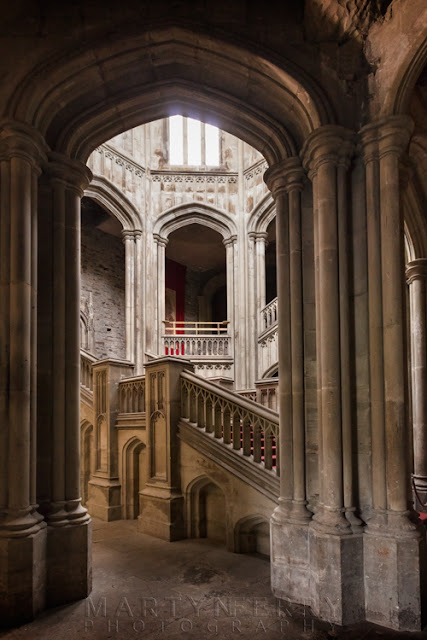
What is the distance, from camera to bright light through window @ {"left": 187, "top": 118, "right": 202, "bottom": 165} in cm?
1341

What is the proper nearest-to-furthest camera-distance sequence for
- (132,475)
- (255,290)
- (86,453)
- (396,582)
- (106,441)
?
(396,582), (132,475), (106,441), (86,453), (255,290)

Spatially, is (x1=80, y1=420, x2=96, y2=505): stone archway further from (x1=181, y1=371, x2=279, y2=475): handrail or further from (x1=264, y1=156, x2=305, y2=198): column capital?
(x1=264, y1=156, x2=305, y2=198): column capital

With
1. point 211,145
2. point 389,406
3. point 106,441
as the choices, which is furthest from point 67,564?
point 211,145

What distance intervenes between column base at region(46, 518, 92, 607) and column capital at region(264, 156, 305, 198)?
3496 millimetres

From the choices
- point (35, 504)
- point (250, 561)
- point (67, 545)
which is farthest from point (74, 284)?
point (250, 561)

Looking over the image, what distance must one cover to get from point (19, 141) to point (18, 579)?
11.2 ft

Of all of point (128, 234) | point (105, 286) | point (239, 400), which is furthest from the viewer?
point (105, 286)

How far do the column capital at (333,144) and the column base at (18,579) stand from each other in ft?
12.6

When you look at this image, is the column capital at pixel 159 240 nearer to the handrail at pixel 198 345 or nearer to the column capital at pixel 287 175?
the handrail at pixel 198 345

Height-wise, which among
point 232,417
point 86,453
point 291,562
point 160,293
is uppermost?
point 160,293

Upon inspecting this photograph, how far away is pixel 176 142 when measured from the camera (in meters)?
13.4

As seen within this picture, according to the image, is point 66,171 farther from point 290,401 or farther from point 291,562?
point 291,562

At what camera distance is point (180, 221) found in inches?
512

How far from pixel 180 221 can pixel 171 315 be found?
4.71 metres
